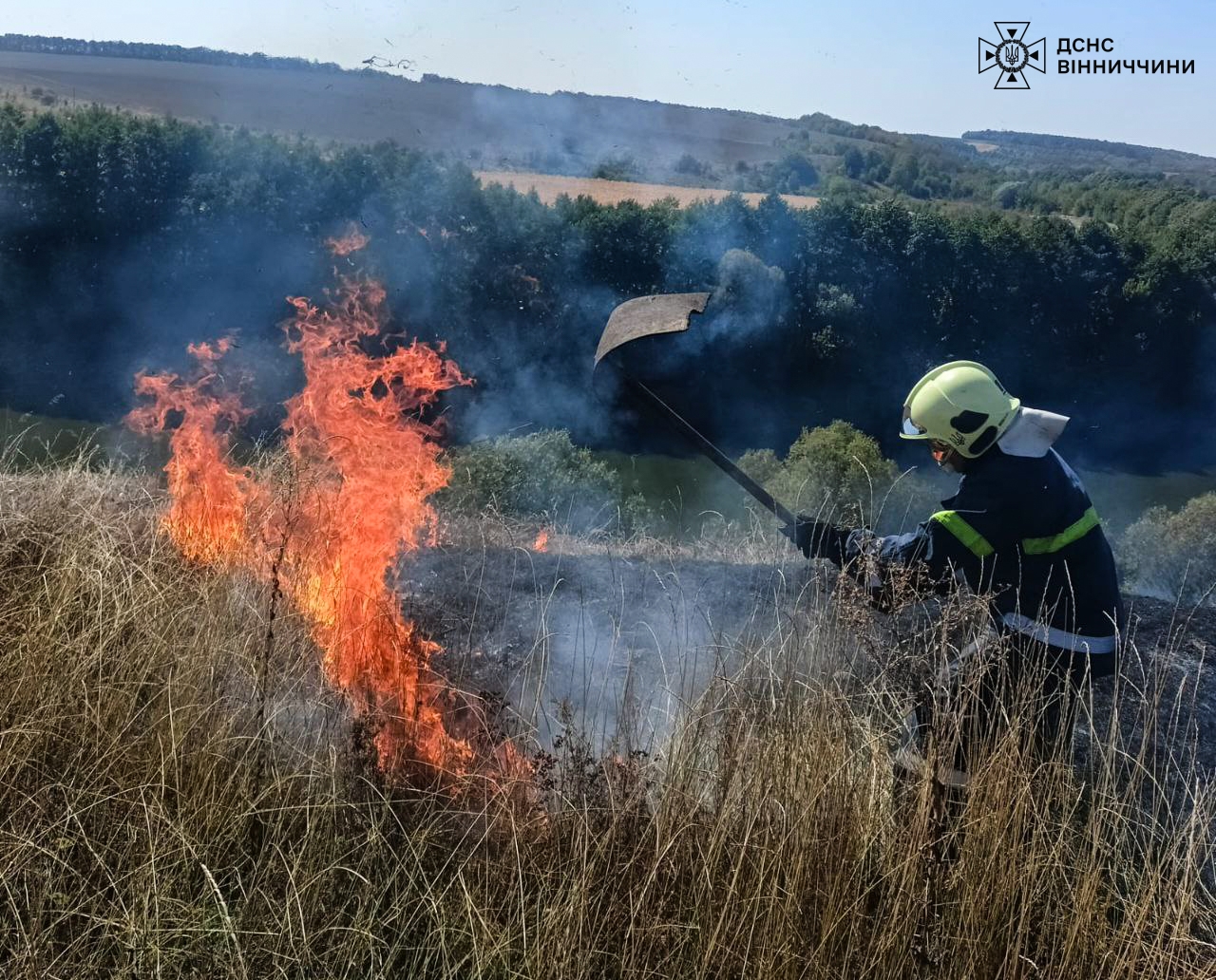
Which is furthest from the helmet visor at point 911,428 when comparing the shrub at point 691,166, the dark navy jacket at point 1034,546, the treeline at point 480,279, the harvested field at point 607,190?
the shrub at point 691,166

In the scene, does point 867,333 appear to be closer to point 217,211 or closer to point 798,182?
point 798,182

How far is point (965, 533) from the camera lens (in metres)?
3.75

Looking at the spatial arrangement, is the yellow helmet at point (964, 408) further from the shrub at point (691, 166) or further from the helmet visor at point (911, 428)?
the shrub at point (691, 166)

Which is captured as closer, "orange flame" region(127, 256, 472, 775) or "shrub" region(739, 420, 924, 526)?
"orange flame" region(127, 256, 472, 775)

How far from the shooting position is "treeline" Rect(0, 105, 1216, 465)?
23.1 meters

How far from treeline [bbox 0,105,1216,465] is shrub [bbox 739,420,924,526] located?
29.6 ft

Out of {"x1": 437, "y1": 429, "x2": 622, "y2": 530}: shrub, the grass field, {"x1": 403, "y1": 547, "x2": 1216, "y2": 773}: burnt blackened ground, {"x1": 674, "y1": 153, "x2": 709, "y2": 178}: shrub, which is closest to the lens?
{"x1": 403, "y1": 547, "x2": 1216, "y2": 773}: burnt blackened ground

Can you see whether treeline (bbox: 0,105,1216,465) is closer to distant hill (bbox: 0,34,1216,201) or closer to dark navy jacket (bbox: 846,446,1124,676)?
distant hill (bbox: 0,34,1216,201)

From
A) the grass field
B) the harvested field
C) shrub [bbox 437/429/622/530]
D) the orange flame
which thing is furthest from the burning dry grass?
the harvested field

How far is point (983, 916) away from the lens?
2.68 metres

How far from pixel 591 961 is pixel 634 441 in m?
21.6

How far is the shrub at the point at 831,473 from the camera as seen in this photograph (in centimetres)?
1159

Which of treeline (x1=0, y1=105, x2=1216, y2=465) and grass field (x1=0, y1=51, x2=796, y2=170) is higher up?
grass field (x1=0, y1=51, x2=796, y2=170)

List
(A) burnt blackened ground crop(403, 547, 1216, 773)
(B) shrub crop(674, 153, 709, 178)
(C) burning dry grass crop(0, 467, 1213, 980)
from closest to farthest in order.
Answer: (C) burning dry grass crop(0, 467, 1213, 980) → (A) burnt blackened ground crop(403, 547, 1216, 773) → (B) shrub crop(674, 153, 709, 178)
